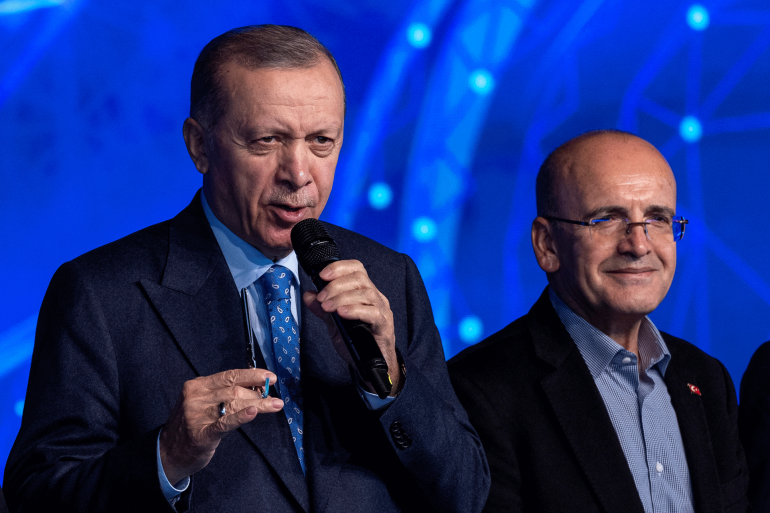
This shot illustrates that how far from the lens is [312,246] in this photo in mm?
1407

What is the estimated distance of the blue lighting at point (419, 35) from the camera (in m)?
3.02

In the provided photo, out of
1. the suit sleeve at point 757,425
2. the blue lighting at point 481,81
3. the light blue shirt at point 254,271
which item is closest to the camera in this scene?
the light blue shirt at point 254,271

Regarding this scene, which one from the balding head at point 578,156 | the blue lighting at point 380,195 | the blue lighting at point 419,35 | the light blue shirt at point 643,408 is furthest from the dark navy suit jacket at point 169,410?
the blue lighting at point 419,35

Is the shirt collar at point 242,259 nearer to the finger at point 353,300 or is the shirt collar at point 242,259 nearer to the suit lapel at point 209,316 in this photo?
the suit lapel at point 209,316

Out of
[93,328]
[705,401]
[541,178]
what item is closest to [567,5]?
[541,178]

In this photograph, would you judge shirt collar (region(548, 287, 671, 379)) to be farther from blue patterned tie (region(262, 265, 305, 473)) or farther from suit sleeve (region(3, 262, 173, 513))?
suit sleeve (region(3, 262, 173, 513))

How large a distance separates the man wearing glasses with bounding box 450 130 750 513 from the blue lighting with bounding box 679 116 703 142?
3.92 ft

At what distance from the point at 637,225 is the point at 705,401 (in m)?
0.54

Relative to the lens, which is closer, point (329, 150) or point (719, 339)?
point (329, 150)

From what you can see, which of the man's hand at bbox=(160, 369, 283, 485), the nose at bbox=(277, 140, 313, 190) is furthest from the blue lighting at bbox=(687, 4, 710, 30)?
the man's hand at bbox=(160, 369, 283, 485)

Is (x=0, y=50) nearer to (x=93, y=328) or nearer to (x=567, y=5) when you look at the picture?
(x=93, y=328)

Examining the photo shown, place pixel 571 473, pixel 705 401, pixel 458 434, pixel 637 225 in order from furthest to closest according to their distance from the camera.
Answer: pixel 705 401 < pixel 637 225 < pixel 571 473 < pixel 458 434

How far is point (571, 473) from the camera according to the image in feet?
6.25

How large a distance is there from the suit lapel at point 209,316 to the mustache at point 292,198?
0.17 meters
